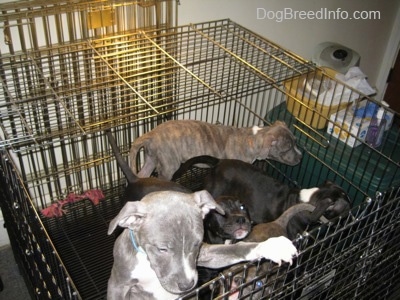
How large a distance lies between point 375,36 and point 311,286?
9.95ft

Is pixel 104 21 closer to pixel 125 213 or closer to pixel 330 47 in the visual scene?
pixel 125 213

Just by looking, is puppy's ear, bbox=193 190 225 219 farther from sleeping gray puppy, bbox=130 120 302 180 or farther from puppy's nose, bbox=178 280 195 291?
sleeping gray puppy, bbox=130 120 302 180

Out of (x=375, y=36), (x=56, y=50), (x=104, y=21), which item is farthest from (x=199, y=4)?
(x=375, y=36)

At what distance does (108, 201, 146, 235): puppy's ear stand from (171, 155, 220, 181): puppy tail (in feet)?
2.66

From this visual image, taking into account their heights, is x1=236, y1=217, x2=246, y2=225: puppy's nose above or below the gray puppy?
below

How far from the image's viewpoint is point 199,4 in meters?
2.64

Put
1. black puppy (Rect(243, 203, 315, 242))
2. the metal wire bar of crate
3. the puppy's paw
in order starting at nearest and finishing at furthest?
1. the puppy's paw
2. black puppy (Rect(243, 203, 315, 242))
3. the metal wire bar of crate

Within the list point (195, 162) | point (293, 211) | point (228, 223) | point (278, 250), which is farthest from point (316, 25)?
point (278, 250)

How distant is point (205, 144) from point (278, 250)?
3.77 ft

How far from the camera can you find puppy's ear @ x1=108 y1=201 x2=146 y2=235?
4.37 feet

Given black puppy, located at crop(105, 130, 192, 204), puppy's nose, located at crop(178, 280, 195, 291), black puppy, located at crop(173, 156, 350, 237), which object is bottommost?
black puppy, located at crop(173, 156, 350, 237)

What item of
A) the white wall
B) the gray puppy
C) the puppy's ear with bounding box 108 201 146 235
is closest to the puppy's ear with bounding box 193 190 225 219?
the gray puppy

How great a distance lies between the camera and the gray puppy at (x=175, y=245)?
4.34 feet

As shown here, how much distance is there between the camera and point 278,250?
127cm
